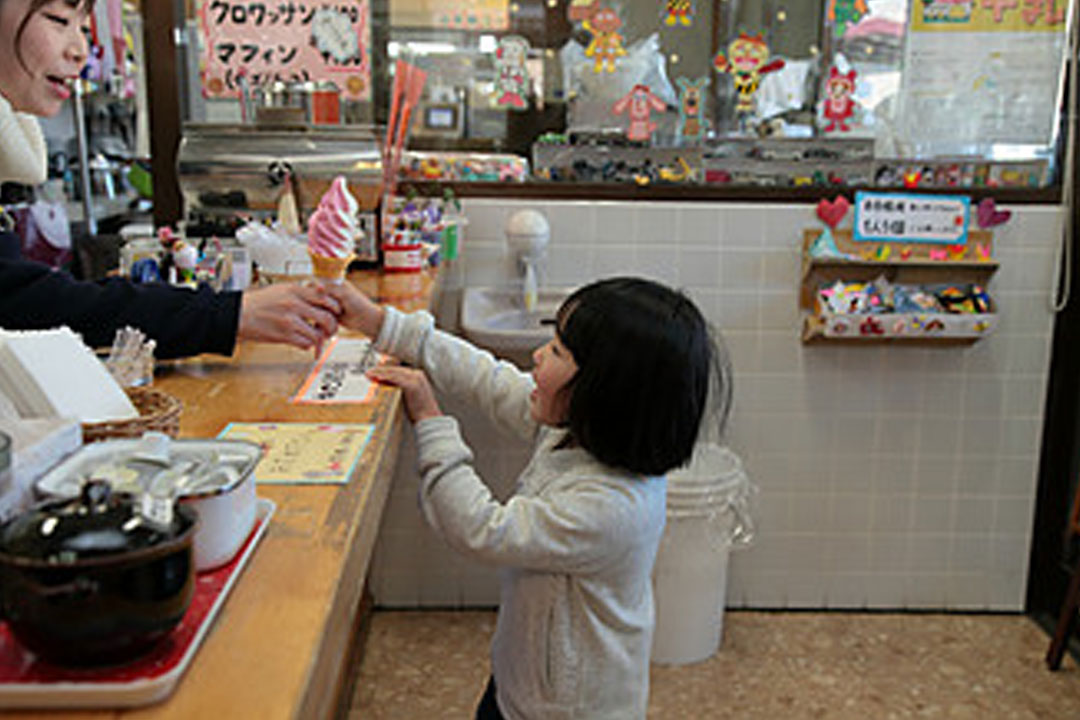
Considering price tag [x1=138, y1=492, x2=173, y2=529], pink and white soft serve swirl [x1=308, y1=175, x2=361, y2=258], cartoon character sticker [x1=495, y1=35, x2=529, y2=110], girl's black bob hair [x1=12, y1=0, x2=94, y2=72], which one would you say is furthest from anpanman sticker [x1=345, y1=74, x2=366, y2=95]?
price tag [x1=138, y1=492, x2=173, y2=529]

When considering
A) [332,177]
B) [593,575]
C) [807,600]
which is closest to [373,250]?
[332,177]

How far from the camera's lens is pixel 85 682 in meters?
0.73

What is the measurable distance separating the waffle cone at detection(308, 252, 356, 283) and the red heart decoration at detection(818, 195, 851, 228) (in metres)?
1.67

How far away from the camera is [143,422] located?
117 centimetres

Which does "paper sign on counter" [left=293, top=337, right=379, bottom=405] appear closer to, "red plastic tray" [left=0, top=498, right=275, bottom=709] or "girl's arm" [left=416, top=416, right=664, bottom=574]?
"girl's arm" [left=416, top=416, right=664, bottom=574]

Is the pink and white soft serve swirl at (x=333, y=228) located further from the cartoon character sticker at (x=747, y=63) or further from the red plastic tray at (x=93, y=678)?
the cartoon character sticker at (x=747, y=63)

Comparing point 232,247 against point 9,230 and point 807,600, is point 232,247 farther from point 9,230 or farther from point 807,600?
point 807,600

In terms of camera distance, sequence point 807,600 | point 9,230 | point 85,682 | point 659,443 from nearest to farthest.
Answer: point 85,682 < point 659,443 < point 9,230 < point 807,600

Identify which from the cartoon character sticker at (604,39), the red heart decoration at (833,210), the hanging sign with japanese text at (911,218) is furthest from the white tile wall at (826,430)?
the cartoon character sticker at (604,39)

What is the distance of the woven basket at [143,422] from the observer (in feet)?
3.70

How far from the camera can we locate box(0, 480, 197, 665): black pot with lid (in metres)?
0.71

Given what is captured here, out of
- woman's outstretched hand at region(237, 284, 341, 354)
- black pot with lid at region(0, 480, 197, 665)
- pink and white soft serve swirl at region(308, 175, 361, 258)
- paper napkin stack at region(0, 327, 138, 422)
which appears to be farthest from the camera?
pink and white soft serve swirl at region(308, 175, 361, 258)

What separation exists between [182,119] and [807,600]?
2504 millimetres

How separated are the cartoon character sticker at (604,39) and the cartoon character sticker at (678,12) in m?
0.14
